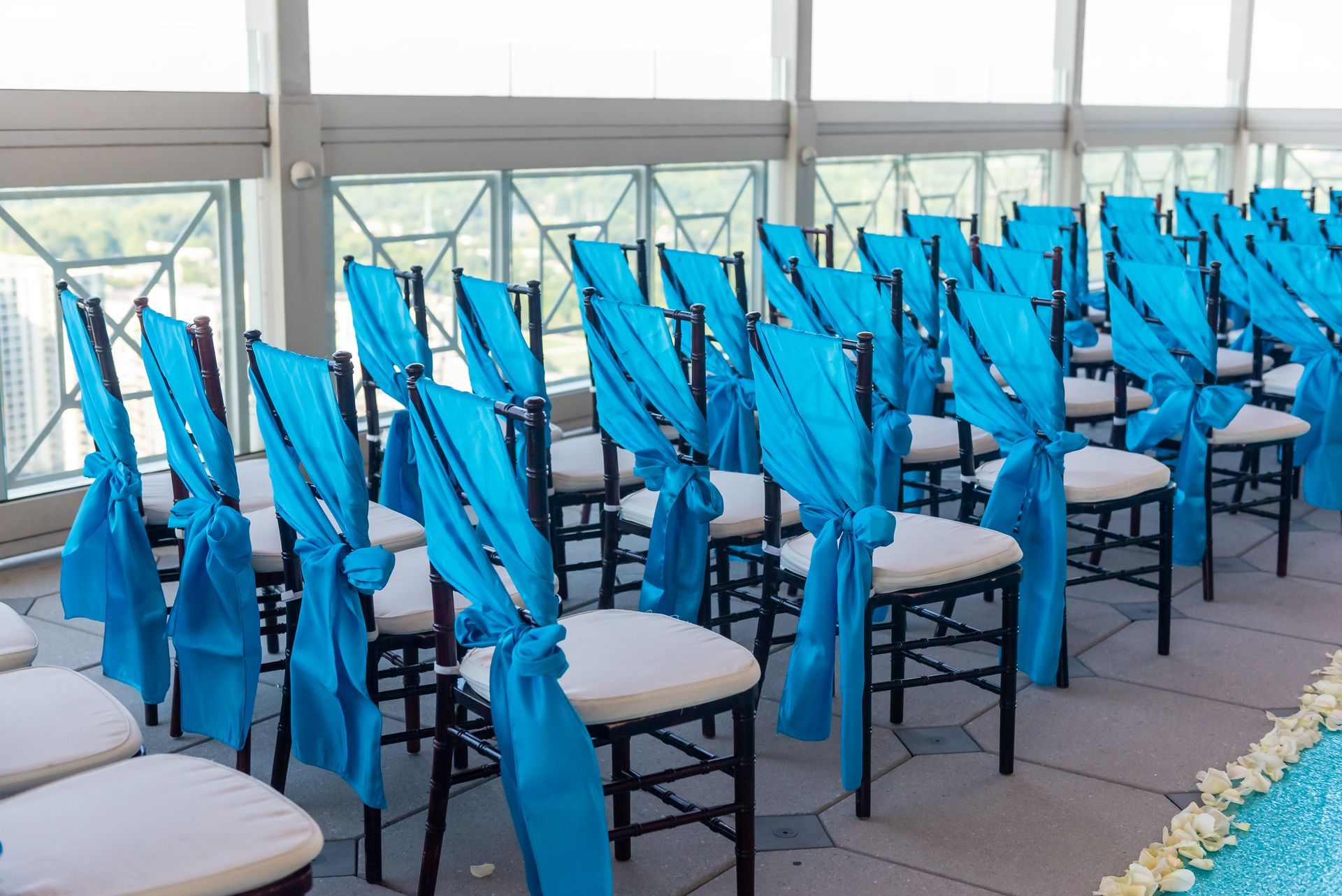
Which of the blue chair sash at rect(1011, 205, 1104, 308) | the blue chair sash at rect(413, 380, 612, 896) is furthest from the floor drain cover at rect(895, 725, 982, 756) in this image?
the blue chair sash at rect(1011, 205, 1104, 308)

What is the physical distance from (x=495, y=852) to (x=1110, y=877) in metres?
1.09

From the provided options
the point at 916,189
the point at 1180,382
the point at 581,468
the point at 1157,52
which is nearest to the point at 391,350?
the point at 581,468

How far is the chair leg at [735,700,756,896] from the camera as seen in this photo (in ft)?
7.22

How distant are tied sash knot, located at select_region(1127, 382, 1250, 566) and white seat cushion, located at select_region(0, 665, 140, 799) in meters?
2.93

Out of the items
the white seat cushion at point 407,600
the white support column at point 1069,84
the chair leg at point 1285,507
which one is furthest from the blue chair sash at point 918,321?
the white support column at point 1069,84

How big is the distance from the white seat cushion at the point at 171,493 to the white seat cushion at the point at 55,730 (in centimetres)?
95

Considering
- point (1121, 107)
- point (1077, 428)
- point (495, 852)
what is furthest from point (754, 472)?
point (1121, 107)

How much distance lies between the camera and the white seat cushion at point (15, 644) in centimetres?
214

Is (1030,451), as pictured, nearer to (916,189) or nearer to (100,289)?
(100,289)

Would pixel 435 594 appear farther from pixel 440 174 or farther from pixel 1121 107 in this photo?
pixel 1121 107

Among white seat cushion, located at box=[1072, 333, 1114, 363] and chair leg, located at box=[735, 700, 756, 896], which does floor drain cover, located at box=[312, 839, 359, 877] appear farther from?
white seat cushion, located at box=[1072, 333, 1114, 363]

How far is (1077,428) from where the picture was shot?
18.5 feet

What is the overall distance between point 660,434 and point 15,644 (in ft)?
4.31

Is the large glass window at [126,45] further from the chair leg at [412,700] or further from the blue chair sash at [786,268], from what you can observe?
the chair leg at [412,700]
